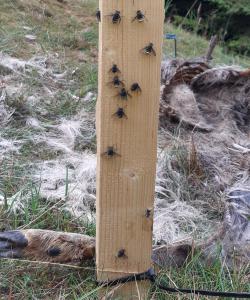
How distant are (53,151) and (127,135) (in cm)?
165

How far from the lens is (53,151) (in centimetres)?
354

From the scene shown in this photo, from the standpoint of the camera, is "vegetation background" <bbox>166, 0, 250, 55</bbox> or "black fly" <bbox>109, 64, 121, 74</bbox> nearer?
"black fly" <bbox>109, 64, 121, 74</bbox>

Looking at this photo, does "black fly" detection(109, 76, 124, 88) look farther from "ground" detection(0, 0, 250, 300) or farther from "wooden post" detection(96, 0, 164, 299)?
"ground" detection(0, 0, 250, 300)

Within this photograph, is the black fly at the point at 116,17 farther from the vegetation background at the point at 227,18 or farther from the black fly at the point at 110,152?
the vegetation background at the point at 227,18

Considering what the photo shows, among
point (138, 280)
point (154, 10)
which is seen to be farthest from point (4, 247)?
point (154, 10)

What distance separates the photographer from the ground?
228cm

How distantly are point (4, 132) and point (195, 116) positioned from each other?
4.39 feet

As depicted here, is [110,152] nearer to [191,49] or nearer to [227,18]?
[191,49]

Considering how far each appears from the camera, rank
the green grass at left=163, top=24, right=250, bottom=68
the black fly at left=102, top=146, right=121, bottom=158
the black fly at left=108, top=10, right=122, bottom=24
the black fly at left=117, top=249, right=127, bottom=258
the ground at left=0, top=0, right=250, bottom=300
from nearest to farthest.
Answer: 1. the black fly at left=108, top=10, right=122, bottom=24
2. the black fly at left=102, top=146, right=121, bottom=158
3. the black fly at left=117, top=249, right=127, bottom=258
4. the ground at left=0, top=0, right=250, bottom=300
5. the green grass at left=163, top=24, right=250, bottom=68

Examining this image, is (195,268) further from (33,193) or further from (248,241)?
(33,193)

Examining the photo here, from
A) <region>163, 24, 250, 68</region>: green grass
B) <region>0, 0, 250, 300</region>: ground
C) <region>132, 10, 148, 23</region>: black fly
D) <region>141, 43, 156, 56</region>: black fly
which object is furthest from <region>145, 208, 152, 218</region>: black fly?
<region>163, 24, 250, 68</region>: green grass

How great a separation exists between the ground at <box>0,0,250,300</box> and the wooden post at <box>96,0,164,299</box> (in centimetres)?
19

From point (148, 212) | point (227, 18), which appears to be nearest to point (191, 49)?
point (227, 18)

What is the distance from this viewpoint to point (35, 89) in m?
4.29
